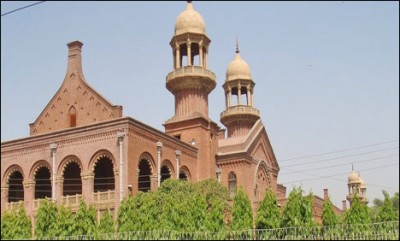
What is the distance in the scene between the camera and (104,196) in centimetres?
3547

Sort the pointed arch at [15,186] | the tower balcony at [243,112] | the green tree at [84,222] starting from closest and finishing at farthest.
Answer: the green tree at [84,222] → the pointed arch at [15,186] → the tower balcony at [243,112]

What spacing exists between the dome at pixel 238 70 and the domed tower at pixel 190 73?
32.4 ft

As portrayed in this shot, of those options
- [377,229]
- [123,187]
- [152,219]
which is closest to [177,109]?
[123,187]

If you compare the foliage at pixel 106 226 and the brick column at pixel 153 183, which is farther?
the brick column at pixel 153 183

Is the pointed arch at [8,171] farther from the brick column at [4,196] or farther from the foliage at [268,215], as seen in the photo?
the foliage at [268,215]

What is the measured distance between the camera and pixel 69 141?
3666 centimetres

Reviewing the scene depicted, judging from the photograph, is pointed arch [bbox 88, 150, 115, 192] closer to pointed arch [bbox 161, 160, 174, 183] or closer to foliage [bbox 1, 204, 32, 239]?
pointed arch [bbox 161, 160, 174, 183]

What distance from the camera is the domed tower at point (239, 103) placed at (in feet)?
184

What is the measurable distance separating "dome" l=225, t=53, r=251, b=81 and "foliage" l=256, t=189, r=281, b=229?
31.3m

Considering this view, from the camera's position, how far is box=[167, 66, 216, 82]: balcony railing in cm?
4612

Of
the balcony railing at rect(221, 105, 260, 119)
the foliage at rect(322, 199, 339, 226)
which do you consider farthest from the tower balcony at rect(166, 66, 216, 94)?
the foliage at rect(322, 199, 339, 226)

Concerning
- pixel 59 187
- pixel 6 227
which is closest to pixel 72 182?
pixel 59 187

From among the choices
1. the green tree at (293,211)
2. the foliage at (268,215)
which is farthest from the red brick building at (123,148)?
the green tree at (293,211)

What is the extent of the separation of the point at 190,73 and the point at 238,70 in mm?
12660
